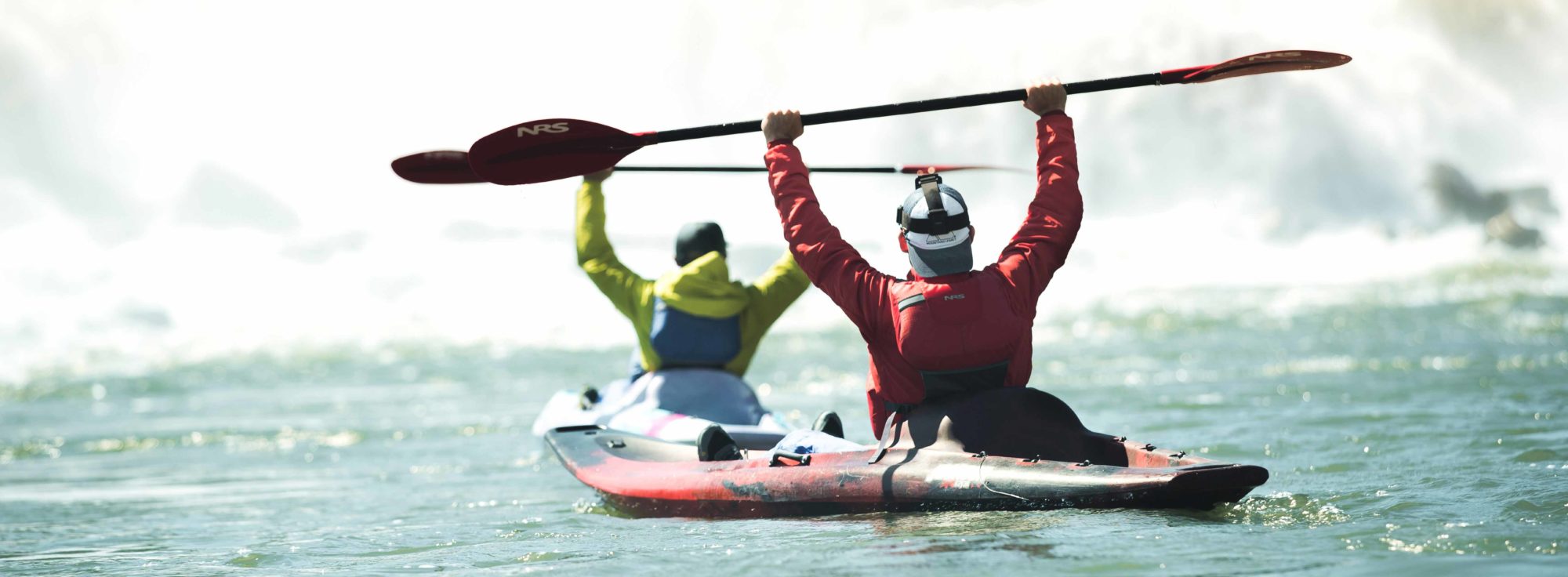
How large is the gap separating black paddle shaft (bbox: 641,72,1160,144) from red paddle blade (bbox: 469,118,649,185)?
42 cm

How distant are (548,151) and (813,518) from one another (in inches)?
84.2

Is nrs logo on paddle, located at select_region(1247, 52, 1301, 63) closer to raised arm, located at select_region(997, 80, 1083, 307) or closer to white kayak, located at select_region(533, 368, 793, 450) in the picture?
raised arm, located at select_region(997, 80, 1083, 307)

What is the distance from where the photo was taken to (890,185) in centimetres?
3650

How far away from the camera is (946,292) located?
4953mm

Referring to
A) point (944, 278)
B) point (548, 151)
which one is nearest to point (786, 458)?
point (944, 278)

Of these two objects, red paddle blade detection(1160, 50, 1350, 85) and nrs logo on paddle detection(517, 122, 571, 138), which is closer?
red paddle blade detection(1160, 50, 1350, 85)

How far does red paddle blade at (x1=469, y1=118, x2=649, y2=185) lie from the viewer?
646 cm

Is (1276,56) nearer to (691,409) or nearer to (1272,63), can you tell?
(1272,63)

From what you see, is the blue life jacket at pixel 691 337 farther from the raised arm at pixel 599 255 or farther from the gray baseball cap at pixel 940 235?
the gray baseball cap at pixel 940 235

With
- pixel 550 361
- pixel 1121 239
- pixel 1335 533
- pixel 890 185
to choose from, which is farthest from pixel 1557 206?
pixel 1335 533

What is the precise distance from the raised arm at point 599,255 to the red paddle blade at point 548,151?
1242 mm

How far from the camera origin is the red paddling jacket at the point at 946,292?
16.3 ft

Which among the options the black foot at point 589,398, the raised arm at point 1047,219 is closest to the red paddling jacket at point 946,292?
the raised arm at point 1047,219

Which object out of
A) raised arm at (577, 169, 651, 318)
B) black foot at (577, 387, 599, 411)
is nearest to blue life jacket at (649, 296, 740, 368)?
raised arm at (577, 169, 651, 318)
